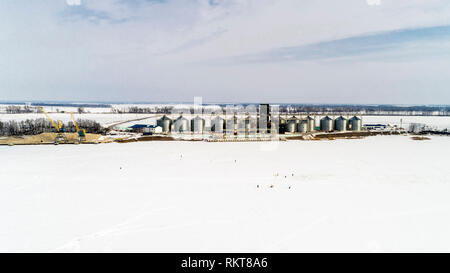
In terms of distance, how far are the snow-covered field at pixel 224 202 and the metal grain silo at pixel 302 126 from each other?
13349mm

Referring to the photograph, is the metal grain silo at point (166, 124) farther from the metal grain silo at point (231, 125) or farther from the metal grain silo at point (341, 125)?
the metal grain silo at point (341, 125)

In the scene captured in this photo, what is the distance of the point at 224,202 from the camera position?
10367 mm

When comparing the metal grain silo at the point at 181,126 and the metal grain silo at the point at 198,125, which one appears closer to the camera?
the metal grain silo at the point at 198,125

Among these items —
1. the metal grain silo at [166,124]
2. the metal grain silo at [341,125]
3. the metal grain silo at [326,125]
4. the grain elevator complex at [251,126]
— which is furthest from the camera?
the metal grain silo at [326,125]

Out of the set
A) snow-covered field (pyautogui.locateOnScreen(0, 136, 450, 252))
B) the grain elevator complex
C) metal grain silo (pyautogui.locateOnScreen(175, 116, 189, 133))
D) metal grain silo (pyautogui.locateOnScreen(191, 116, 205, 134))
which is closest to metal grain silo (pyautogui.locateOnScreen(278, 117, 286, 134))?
the grain elevator complex

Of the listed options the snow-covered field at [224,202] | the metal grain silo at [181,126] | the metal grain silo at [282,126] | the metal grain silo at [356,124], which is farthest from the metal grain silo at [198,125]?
the metal grain silo at [356,124]

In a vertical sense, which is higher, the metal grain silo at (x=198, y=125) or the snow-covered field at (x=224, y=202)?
the metal grain silo at (x=198, y=125)

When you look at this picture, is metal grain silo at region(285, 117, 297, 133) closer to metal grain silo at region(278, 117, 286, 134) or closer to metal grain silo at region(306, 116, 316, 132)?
metal grain silo at region(278, 117, 286, 134)

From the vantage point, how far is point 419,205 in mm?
10047

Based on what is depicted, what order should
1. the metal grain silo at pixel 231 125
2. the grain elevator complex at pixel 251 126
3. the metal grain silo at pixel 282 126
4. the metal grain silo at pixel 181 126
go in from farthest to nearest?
the metal grain silo at pixel 181 126, the metal grain silo at pixel 282 126, the metal grain silo at pixel 231 125, the grain elevator complex at pixel 251 126

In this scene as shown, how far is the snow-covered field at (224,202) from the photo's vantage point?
24.7ft

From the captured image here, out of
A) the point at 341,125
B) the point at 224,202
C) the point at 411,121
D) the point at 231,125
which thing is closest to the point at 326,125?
the point at 341,125

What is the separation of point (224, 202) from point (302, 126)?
24.1m
